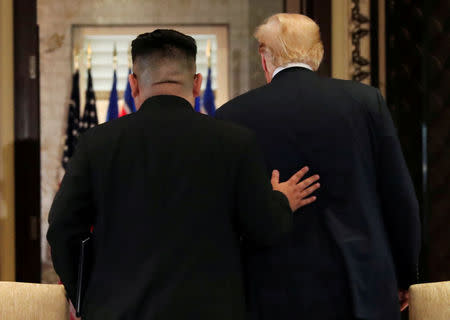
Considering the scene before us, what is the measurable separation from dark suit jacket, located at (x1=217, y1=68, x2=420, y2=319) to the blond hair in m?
0.13

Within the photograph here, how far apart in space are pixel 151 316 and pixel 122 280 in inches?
4.3

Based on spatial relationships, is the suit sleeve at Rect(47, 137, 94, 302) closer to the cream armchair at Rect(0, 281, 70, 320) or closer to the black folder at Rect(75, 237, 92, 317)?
the black folder at Rect(75, 237, 92, 317)

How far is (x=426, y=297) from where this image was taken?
1675 millimetres

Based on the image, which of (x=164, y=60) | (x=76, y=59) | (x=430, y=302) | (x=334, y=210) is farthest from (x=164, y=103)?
(x=76, y=59)

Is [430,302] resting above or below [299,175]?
below

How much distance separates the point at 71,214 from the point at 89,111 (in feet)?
12.6

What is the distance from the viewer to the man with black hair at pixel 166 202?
134 cm

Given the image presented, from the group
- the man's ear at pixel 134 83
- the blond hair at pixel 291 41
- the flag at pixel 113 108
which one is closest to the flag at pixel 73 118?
the flag at pixel 113 108

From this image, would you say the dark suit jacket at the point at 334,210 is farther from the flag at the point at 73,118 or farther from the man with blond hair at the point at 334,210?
the flag at the point at 73,118

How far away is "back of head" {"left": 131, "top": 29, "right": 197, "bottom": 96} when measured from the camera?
4.65ft

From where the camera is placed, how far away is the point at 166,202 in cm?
134

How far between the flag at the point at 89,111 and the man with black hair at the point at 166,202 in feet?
12.3

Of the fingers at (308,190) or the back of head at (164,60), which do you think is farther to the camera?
the fingers at (308,190)

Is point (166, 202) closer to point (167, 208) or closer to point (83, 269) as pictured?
point (167, 208)
